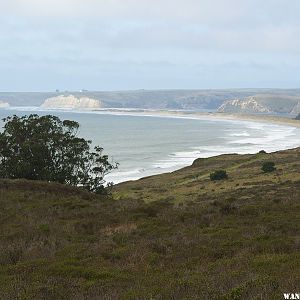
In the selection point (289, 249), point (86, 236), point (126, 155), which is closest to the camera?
point (289, 249)

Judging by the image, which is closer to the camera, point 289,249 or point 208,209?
point 289,249

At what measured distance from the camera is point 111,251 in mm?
13523

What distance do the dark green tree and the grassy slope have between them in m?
14.7

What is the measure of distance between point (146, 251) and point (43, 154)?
28073 millimetres

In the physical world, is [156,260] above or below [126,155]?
above

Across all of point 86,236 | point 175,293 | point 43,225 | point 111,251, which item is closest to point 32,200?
point 43,225

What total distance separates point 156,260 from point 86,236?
4914 mm

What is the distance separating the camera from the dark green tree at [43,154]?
129 ft

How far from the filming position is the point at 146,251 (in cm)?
1317

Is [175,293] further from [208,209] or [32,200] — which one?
[32,200]

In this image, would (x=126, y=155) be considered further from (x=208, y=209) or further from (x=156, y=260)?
(x=156, y=260)

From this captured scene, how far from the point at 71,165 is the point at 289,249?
1244 inches

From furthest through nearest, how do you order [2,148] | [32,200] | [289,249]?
[2,148], [32,200], [289,249]

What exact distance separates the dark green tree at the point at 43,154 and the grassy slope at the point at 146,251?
14699 millimetres
